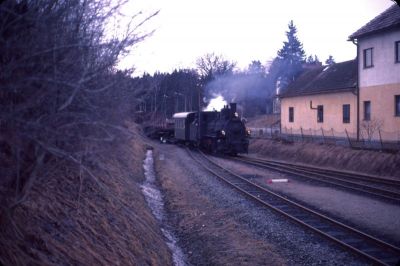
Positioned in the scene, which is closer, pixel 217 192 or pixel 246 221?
pixel 246 221

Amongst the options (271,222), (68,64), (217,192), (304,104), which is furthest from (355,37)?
(68,64)

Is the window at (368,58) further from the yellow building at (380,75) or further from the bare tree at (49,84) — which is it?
the bare tree at (49,84)

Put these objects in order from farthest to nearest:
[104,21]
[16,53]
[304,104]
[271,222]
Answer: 1. [304,104]
2. [271,222]
3. [104,21]
4. [16,53]

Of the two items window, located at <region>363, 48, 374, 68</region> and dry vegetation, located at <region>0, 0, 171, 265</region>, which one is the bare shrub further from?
dry vegetation, located at <region>0, 0, 171, 265</region>

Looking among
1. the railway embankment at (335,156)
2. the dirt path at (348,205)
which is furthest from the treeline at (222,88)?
the dirt path at (348,205)

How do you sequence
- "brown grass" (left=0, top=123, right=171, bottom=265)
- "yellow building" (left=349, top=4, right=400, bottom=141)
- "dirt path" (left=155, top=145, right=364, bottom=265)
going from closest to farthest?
"brown grass" (left=0, top=123, right=171, bottom=265) < "dirt path" (left=155, top=145, right=364, bottom=265) < "yellow building" (left=349, top=4, right=400, bottom=141)

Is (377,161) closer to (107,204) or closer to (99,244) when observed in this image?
(107,204)

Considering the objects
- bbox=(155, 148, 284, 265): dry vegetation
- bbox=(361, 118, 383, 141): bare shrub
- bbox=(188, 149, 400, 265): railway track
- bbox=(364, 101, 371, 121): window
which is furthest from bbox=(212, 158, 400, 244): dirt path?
bbox=(364, 101, 371, 121): window

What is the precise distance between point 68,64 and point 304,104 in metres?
32.6

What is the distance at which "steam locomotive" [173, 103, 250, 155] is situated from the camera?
95.3 feet

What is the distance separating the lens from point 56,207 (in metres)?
5.61

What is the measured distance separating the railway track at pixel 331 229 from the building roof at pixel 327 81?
17612 millimetres

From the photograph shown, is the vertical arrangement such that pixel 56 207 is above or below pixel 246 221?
above

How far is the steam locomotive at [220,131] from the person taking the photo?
29.0 m
